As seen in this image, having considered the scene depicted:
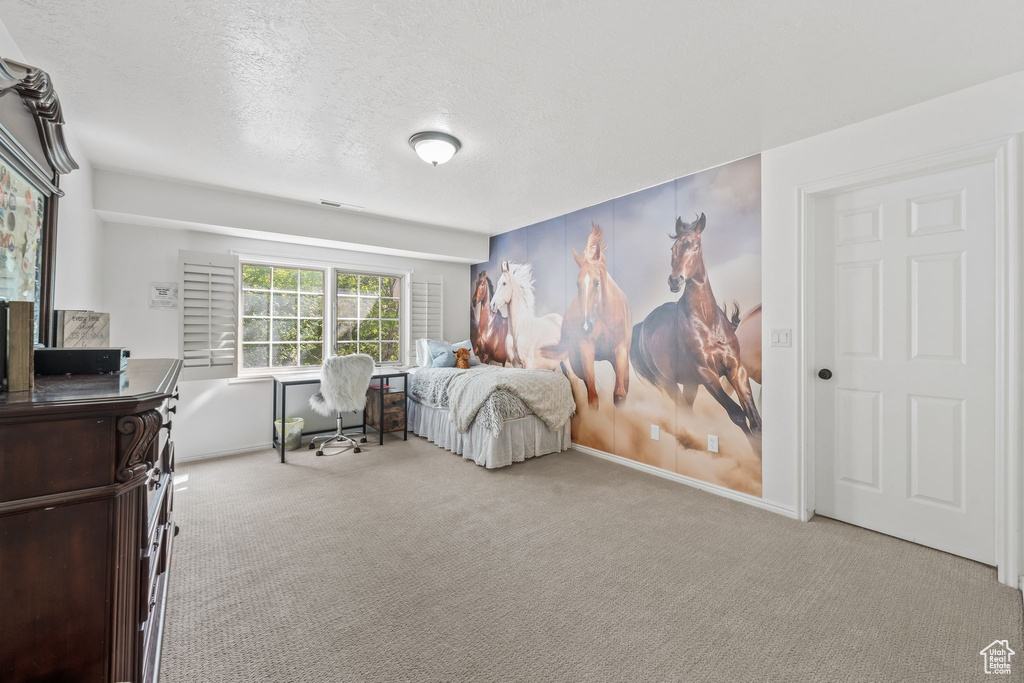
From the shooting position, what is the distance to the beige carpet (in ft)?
5.15

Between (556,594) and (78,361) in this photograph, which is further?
(556,594)

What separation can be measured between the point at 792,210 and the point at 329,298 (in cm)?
457

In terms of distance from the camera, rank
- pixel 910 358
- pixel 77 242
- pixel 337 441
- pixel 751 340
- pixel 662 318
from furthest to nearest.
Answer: pixel 337 441
pixel 662 318
pixel 751 340
pixel 77 242
pixel 910 358

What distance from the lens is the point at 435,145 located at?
2.70m

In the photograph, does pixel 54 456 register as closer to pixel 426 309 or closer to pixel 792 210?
pixel 792 210

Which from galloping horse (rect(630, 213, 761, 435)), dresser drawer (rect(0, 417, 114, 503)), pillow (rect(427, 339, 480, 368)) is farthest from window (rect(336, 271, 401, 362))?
dresser drawer (rect(0, 417, 114, 503))

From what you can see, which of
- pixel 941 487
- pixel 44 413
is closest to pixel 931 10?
pixel 941 487

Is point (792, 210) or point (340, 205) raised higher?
point (340, 205)

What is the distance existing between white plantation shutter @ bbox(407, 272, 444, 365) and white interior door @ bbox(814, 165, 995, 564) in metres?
4.27

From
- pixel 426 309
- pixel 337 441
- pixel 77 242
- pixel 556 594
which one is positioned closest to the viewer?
pixel 556 594

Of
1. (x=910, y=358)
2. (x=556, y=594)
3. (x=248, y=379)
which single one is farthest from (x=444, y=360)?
(x=910, y=358)

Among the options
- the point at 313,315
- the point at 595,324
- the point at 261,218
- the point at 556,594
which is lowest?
the point at 556,594

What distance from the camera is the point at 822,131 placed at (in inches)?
103

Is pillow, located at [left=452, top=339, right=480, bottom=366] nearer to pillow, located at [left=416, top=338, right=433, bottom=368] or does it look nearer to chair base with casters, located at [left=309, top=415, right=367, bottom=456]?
pillow, located at [left=416, top=338, right=433, bottom=368]
